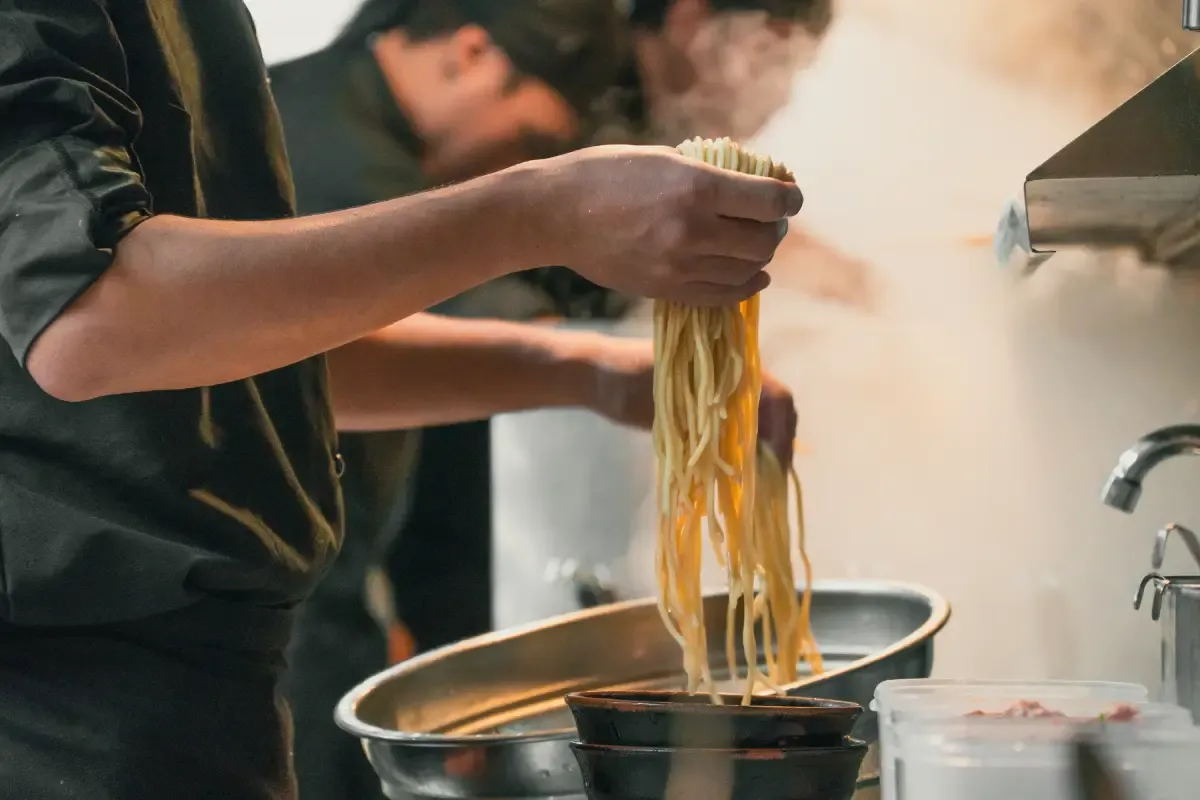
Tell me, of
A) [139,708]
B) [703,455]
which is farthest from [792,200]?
[139,708]

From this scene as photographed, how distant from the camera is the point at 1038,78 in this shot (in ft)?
4.65

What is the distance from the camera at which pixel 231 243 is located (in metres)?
0.85

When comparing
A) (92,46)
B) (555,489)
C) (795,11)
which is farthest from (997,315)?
(92,46)

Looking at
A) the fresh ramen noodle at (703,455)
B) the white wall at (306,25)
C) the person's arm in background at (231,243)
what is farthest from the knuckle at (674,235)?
the white wall at (306,25)

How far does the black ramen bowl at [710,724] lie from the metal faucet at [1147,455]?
0.51m

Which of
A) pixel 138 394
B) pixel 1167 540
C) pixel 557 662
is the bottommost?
pixel 557 662

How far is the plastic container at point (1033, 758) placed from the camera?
0.82 m

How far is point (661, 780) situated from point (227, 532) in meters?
0.42

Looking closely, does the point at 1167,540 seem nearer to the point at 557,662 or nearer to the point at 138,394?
the point at 557,662

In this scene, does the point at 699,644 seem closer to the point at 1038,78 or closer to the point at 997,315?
the point at 997,315

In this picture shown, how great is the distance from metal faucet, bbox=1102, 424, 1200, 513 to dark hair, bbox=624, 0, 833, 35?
0.64 metres

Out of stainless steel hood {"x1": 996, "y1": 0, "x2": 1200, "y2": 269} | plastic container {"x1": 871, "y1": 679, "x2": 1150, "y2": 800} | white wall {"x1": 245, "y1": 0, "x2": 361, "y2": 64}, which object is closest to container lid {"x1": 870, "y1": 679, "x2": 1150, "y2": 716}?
plastic container {"x1": 871, "y1": 679, "x2": 1150, "y2": 800}

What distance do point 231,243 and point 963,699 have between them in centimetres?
68

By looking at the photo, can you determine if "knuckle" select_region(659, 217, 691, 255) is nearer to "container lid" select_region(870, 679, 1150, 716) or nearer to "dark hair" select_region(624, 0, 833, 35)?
"container lid" select_region(870, 679, 1150, 716)
